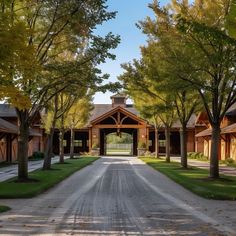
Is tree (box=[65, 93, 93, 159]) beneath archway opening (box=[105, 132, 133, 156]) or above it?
above

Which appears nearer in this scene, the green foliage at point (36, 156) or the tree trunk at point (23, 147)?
the tree trunk at point (23, 147)

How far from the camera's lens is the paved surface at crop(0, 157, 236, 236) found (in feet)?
32.4

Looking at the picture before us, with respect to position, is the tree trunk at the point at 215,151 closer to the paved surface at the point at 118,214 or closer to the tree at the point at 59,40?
the paved surface at the point at 118,214

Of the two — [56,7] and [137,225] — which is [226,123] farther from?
[137,225]

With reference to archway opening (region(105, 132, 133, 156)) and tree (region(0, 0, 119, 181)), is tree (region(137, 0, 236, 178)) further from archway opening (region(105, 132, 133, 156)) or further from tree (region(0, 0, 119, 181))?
archway opening (region(105, 132, 133, 156))

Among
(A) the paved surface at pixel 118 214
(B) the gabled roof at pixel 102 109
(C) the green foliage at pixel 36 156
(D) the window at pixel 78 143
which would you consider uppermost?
(B) the gabled roof at pixel 102 109

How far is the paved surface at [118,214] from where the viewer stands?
987 centimetres

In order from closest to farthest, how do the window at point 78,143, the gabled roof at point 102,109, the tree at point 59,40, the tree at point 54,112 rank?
1. the tree at point 59,40
2. the tree at point 54,112
3. the window at point 78,143
4. the gabled roof at point 102,109

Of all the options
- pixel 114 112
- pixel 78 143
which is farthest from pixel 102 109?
pixel 114 112

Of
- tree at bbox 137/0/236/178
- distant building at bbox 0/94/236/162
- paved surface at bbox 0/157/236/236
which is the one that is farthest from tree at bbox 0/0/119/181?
distant building at bbox 0/94/236/162

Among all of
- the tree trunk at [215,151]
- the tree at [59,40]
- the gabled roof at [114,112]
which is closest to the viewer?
the tree at [59,40]

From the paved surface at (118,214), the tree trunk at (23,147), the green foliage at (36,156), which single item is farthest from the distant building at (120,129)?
the paved surface at (118,214)

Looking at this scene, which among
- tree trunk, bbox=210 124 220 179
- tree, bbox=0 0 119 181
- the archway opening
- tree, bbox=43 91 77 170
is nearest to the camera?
tree, bbox=0 0 119 181

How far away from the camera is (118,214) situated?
12.2 meters
